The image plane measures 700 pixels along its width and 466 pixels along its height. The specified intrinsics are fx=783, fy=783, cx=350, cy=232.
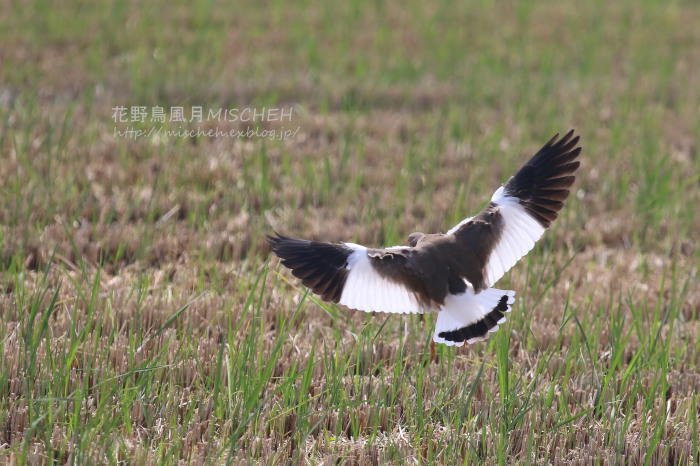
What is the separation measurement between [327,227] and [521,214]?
1.66 m

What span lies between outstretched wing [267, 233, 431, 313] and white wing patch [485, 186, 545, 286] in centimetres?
26

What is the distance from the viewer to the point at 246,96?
5805 mm

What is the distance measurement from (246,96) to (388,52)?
6.22 feet

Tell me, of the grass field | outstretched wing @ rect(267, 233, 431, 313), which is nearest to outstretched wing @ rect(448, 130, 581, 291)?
outstretched wing @ rect(267, 233, 431, 313)

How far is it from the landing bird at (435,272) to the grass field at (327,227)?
334mm

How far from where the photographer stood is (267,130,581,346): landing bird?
6.53 ft

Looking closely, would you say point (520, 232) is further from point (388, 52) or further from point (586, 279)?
point (388, 52)

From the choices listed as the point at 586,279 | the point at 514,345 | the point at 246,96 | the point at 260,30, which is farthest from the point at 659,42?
the point at 514,345

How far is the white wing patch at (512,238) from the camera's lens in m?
2.16

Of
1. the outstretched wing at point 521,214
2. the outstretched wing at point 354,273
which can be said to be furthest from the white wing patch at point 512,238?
the outstretched wing at point 354,273

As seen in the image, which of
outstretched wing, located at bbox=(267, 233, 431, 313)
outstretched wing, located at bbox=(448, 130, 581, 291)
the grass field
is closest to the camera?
outstretched wing, located at bbox=(267, 233, 431, 313)

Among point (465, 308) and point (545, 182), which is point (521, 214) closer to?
point (545, 182)

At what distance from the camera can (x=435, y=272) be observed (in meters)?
2.02

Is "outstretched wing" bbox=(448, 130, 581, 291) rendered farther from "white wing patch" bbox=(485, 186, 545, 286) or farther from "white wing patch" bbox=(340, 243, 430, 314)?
"white wing patch" bbox=(340, 243, 430, 314)
